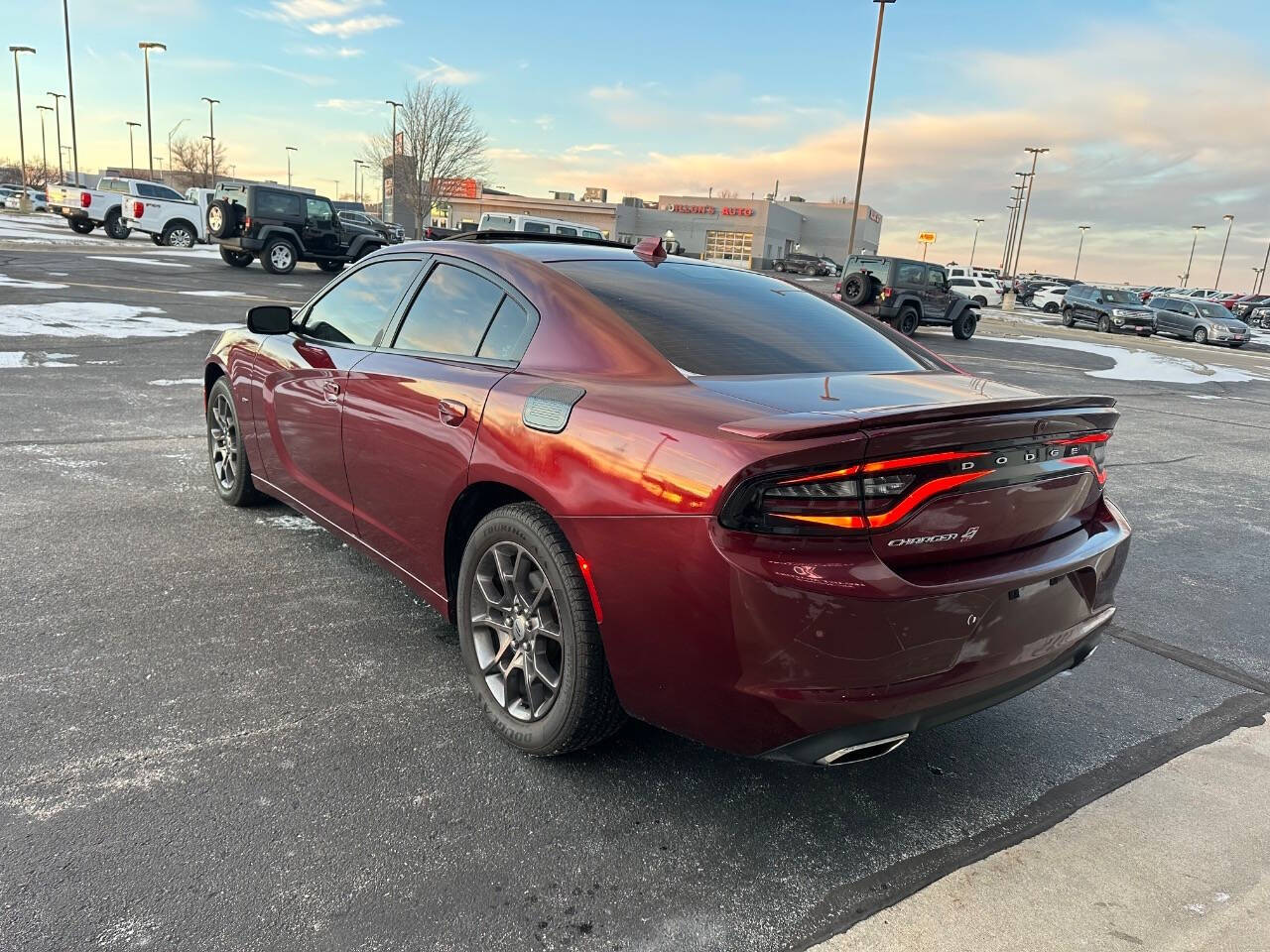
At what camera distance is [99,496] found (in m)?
4.80

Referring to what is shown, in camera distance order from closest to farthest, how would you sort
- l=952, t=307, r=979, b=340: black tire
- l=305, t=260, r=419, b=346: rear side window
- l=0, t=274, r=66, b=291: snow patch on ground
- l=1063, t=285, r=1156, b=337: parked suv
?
l=305, t=260, r=419, b=346: rear side window < l=0, t=274, r=66, b=291: snow patch on ground < l=952, t=307, r=979, b=340: black tire < l=1063, t=285, r=1156, b=337: parked suv

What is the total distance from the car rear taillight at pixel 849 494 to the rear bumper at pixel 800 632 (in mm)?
44

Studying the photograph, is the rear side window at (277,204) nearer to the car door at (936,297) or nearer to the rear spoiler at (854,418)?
the car door at (936,297)

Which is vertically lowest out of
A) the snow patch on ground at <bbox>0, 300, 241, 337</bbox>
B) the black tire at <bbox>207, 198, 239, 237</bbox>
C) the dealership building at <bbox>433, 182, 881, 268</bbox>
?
the snow patch on ground at <bbox>0, 300, 241, 337</bbox>

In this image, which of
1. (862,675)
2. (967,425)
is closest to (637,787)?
(862,675)

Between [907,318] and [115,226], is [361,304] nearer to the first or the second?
[907,318]

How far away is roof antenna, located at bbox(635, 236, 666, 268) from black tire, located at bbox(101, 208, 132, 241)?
3047cm

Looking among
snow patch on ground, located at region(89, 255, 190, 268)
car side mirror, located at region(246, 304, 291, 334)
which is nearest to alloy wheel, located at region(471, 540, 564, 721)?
car side mirror, located at region(246, 304, 291, 334)

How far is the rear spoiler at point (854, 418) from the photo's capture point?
2012 millimetres

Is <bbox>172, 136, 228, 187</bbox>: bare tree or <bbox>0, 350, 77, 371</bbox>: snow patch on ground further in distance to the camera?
<bbox>172, 136, 228, 187</bbox>: bare tree

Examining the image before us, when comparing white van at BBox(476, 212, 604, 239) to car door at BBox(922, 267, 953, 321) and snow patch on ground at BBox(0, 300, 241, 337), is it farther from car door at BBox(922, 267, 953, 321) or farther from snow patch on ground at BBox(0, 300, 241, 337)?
snow patch on ground at BBox(0, 300, 241, 337)

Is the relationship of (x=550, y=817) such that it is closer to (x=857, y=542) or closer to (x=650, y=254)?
(x=857, y=542)

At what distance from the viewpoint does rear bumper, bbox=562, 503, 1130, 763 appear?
2002 mm

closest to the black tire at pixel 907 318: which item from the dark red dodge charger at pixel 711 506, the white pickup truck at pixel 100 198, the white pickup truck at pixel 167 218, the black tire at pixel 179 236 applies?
the dark red dodge charger at pixel 711 506
